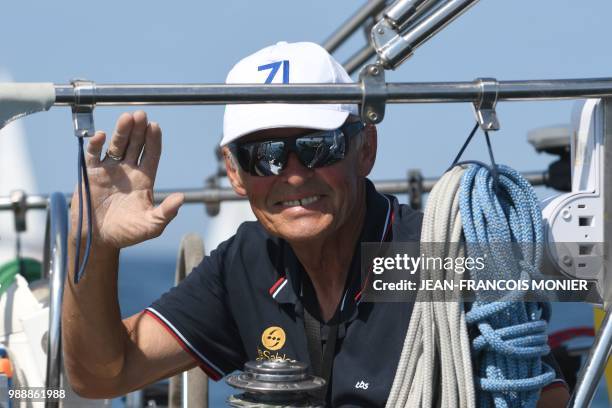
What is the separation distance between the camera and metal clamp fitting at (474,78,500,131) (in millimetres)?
2449

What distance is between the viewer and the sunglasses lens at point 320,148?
9.32 feet

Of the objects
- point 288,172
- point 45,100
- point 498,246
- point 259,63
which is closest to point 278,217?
point 288,172

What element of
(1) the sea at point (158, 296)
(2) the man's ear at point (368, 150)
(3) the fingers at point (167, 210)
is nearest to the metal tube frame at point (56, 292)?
(3) the fingers at point (167, 210)

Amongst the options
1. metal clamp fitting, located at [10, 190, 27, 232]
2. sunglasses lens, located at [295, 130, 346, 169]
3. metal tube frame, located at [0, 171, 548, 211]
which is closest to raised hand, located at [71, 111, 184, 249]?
sunglasses lens, located at [295, 130, 346, 169]

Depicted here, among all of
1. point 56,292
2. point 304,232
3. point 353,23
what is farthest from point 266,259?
point 353,23

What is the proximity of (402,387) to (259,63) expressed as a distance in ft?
2.93

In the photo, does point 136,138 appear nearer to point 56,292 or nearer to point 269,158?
point 269,158

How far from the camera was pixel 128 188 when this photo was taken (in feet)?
8.73

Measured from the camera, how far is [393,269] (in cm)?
290

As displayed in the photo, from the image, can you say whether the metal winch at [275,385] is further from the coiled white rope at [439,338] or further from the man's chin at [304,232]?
the man's chin at [304,232]

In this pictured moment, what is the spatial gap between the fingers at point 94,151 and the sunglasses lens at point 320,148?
1.59ft

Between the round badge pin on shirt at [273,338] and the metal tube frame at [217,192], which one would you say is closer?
the round badge pin on shirt at [273,338]

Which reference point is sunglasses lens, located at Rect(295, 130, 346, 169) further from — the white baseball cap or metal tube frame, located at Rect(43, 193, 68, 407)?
metal tube frame, located at Rect(43, 193, 68, 407)

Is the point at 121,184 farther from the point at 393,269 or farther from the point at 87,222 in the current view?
the point at 393,269
